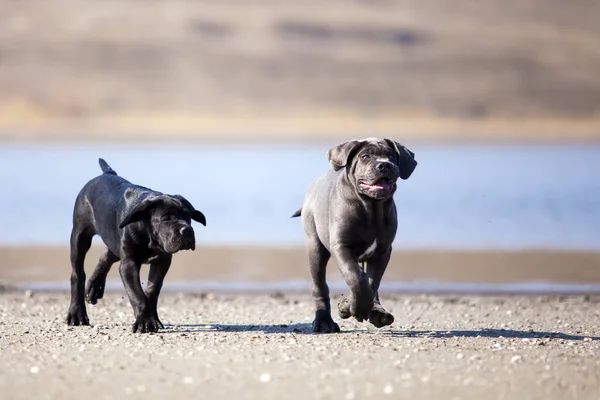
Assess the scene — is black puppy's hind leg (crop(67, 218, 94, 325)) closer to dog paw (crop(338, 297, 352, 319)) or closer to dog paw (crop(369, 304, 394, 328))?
dog paw (crop(338, 297, 352, 319))

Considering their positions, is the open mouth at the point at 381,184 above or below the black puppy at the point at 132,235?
above

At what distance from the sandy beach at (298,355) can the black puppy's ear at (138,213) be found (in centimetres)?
93

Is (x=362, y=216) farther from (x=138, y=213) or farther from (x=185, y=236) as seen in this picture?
(x=138, y=213)

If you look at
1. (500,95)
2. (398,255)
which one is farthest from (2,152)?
(398,255)

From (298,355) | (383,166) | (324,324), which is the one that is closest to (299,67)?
(324,324)

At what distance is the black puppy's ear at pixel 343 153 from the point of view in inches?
454

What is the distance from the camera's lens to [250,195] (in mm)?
30641

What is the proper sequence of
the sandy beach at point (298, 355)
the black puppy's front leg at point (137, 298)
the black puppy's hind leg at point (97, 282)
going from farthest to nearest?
the black puppy's hind leg at point (97, 282)
the black puppy's front leg at point (137, 298)
the sandy beach at point (298, 355)

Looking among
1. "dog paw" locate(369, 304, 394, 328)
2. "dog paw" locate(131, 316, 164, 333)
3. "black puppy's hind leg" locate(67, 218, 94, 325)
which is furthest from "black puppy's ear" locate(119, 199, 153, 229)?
"dog paw" locate(369, 304, 394, 328)

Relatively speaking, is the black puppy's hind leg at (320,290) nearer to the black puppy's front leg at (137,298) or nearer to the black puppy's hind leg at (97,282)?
the black puppy's front leg at (137,298)

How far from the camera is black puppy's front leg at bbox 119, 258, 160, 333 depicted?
11828 mm

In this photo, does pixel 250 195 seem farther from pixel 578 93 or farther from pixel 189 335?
pixel 578 93

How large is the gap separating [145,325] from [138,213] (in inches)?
37.2

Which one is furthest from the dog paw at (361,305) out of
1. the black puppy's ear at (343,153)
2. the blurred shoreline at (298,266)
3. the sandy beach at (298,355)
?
the blurred shoreline at (298,266)
